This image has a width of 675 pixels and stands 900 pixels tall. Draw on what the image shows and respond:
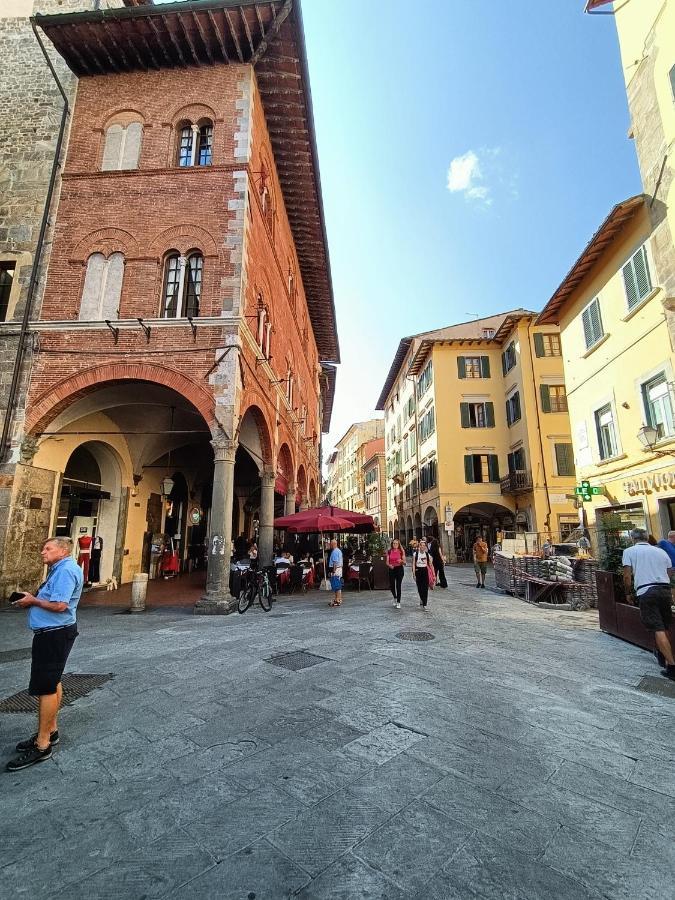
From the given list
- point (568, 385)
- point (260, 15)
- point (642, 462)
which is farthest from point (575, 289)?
point (260, 15)

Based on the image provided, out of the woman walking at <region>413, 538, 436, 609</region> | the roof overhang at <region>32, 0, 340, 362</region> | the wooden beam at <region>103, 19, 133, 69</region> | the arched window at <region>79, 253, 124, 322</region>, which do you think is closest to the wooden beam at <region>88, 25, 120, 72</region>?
the roof overhang at <region>32, 0, 340, 362</region>

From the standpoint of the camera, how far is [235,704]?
4207mm

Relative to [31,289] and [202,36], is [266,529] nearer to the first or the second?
[31,289]

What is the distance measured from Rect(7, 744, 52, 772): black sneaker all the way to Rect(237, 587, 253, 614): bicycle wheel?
6.59 metres

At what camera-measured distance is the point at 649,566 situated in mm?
5707

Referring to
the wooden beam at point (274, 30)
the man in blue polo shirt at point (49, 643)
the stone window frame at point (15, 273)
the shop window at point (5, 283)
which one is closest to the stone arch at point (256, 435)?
the stone window frame at point (15, 273)

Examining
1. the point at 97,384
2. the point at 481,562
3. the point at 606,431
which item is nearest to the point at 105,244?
the point at 97,384

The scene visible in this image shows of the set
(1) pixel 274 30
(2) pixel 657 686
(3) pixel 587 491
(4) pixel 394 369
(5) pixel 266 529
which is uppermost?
(4) pixel 394 369

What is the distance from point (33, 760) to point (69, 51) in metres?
17.1

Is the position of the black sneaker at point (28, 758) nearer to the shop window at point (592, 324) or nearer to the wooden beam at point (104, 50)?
the wooden beam at point (104, 50)

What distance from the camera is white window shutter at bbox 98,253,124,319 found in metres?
11.1

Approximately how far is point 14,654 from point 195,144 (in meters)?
13.0

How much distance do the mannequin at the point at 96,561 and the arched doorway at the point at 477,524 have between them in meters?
20.3

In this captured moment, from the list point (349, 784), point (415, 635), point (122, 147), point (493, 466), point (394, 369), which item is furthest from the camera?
point (394, 369)
